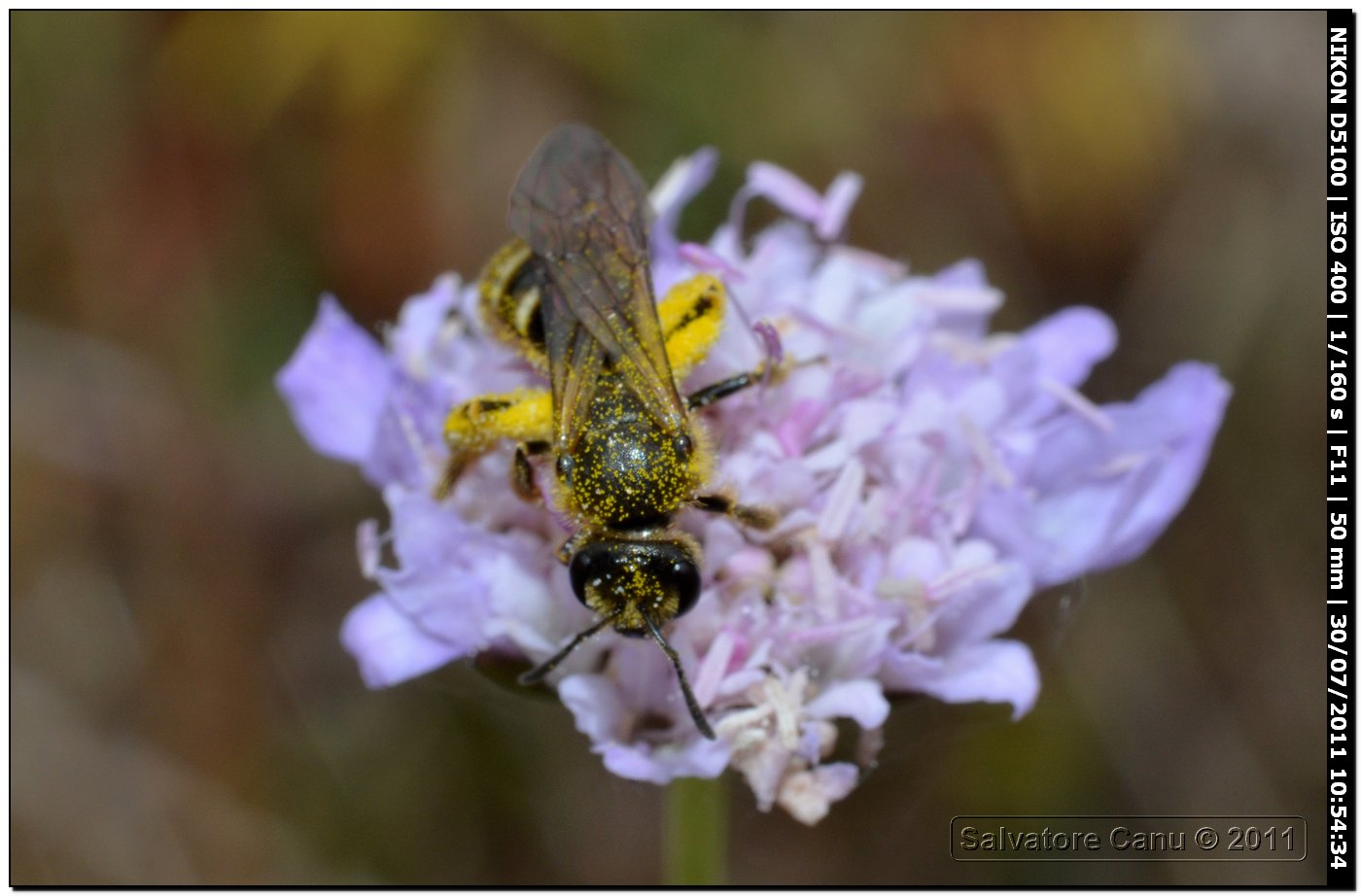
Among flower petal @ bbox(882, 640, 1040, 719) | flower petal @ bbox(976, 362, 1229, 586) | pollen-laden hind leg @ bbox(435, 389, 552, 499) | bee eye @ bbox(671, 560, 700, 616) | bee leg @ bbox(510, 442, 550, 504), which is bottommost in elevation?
flower petal @ bbox(882, 640, 1040, 719)

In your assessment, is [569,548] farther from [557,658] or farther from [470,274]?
[470,274]

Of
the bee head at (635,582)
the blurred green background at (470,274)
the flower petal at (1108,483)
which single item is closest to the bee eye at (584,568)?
the bee head at (635,582)

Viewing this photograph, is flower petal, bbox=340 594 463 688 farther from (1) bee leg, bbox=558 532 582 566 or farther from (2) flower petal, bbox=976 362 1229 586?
(2) flower petal, bbox=976 362 1229 586

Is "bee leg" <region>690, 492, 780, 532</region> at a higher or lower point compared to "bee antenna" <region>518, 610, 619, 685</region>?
higher

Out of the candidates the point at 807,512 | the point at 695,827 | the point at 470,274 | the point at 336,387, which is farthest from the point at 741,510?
the point at 470,274

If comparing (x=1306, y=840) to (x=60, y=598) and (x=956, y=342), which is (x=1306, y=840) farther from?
(x=60, y=598)

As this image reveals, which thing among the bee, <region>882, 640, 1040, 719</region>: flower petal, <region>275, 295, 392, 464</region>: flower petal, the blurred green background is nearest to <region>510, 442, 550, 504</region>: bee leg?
the bee

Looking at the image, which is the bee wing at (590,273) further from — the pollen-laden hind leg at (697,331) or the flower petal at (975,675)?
the flower petal at (975,675)
